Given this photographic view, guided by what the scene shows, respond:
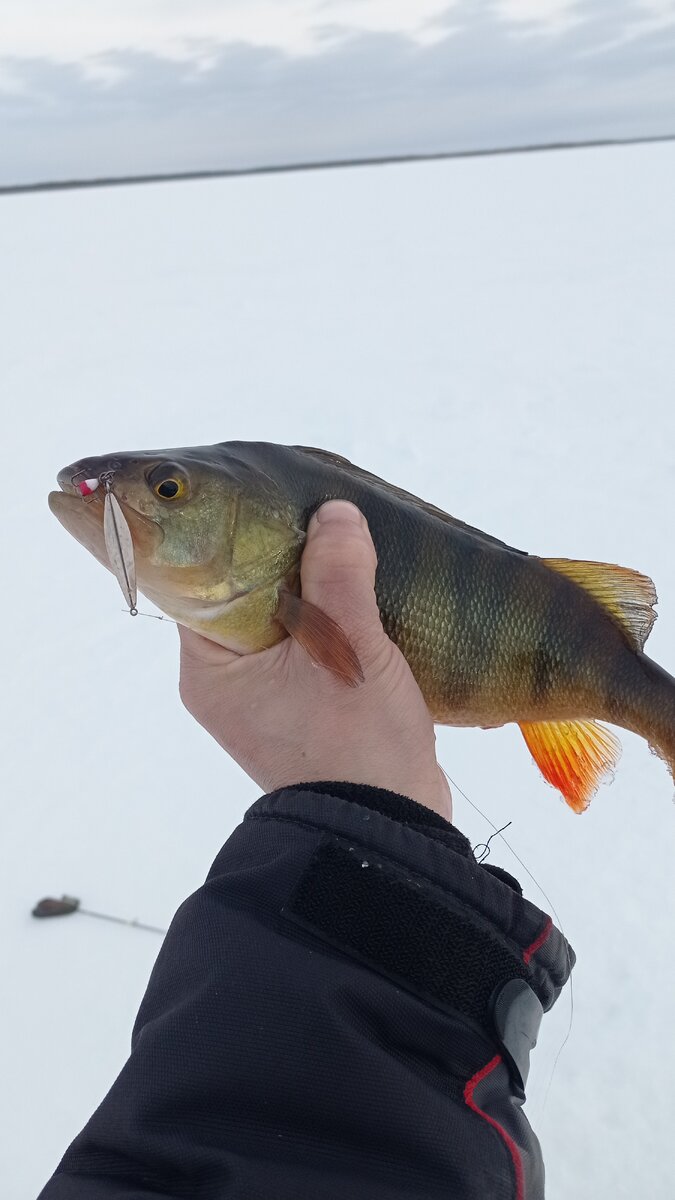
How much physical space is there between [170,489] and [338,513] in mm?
352

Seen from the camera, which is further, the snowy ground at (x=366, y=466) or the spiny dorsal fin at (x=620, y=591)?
the snowy ground at (x=366, y=466)

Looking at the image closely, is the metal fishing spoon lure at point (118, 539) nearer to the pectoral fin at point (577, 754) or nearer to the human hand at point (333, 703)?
the human hand at point (333, 703)

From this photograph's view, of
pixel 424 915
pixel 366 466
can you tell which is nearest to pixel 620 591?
pixel 424 915

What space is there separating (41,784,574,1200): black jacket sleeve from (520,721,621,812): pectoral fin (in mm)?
661

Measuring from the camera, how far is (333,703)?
1.70 metres

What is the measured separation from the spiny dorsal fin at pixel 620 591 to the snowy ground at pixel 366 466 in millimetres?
1372

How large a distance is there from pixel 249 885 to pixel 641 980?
1967mm

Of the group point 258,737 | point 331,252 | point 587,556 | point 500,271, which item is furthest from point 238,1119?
point 331,252

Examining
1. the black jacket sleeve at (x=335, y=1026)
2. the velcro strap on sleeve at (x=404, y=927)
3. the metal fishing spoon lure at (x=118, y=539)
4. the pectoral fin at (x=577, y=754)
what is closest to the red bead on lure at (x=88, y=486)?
the metal fishing spoon lure at (x=118, y=539)

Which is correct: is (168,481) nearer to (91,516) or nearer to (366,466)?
(91,516)

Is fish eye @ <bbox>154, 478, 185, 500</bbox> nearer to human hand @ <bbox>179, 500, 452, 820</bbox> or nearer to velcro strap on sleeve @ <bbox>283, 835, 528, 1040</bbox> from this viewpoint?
human hand @ <bbox>179, 500, 452, 820</bbox>

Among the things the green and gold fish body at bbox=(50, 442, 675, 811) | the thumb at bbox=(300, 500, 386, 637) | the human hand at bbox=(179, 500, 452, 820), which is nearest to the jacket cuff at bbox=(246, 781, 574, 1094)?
the human hand at bbox=(179, 500, 452, 820)

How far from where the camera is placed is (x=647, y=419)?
7234 mm

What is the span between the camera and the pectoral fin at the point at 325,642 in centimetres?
165
